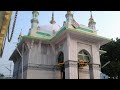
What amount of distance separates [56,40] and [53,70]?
11.5 ft

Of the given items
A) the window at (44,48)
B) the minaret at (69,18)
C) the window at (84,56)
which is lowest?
the window at (84,56)

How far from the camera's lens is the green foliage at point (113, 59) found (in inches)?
1090

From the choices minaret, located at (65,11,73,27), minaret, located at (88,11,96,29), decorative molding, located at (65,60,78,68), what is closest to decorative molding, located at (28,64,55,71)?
decorative molding, located at (65,60,78,68)

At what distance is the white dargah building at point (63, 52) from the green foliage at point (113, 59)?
8011mm

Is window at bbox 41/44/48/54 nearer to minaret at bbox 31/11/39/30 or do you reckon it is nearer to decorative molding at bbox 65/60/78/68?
minaret at bbox 31/11/39/30

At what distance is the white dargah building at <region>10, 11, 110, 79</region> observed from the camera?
19141 millimetres

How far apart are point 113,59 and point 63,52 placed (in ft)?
43.0

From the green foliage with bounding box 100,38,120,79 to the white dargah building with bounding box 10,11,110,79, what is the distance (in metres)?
8.01

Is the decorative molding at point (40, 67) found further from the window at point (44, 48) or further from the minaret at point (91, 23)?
the minaret at point (91, 23)

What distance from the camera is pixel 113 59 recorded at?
1173 inches

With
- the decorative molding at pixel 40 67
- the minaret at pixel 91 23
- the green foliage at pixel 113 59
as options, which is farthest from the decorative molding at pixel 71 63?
the green foliage at pixel 113 59

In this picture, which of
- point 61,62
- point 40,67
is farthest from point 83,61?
point 40,67
